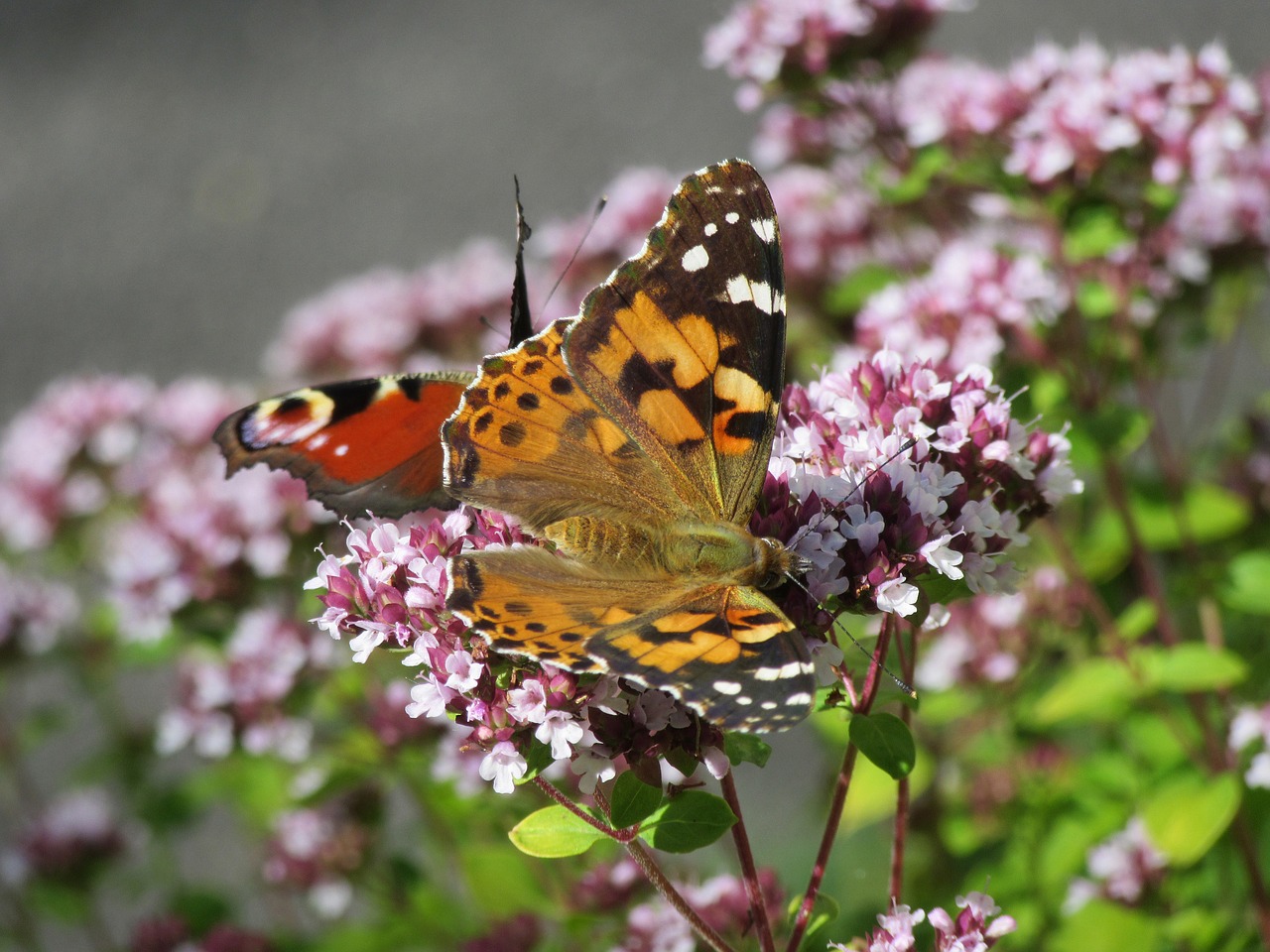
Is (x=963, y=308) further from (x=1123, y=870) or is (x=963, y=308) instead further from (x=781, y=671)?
(x=781, y=671)

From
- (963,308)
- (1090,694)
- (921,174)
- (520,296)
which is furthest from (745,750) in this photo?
(921,174)

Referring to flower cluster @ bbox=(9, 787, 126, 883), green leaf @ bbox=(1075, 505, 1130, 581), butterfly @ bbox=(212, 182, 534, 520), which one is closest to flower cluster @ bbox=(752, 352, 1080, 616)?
butterfly @ bbox=(212, 182, 534, 520)

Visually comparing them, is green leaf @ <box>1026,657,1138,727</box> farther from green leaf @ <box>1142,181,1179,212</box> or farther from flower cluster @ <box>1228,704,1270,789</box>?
green leaf @ <box>1142,181,1179,212</box>

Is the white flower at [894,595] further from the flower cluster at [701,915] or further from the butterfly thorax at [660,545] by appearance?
the flower cluster at [701,915]

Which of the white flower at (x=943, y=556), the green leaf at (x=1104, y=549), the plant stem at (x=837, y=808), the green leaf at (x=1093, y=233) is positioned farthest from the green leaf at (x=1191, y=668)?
the white flower at (x=943, y=556)

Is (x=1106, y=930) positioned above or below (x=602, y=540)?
below

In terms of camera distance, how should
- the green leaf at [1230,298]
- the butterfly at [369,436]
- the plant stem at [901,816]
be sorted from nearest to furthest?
1. the plant stem at [901,816]
2. the butterfly at [369,436]
3. the green leaf at [1230,298]
